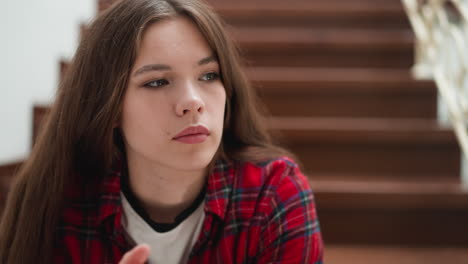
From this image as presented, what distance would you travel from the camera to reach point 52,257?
88cm

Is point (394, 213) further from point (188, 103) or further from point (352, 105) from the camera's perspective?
point (188, 103)

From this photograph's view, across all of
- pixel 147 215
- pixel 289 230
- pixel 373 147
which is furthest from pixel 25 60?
pixel 373 147

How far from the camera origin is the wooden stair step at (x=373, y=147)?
5.24 ft

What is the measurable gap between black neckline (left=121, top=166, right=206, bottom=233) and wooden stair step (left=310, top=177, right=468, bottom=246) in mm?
611

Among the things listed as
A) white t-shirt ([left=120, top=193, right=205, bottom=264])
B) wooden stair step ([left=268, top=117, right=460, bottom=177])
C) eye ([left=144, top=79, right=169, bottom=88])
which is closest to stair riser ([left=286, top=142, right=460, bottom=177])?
wooden stair step ([left=268, top=117, right=460, bottom=177])

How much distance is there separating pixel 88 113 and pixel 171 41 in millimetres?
221

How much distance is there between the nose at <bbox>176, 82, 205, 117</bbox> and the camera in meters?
0.77

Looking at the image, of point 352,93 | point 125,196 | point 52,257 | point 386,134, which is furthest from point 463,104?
point 52,257

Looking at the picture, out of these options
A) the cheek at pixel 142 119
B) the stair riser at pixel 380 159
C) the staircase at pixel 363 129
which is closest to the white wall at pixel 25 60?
the staircase at pixel 363 129

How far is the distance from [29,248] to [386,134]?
120 centimetres

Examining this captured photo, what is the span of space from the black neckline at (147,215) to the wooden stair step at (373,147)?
76 cm

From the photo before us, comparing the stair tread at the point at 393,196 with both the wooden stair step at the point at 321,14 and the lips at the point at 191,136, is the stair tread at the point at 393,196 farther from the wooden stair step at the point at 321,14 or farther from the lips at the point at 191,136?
the wooden stair step at the point at 321,14

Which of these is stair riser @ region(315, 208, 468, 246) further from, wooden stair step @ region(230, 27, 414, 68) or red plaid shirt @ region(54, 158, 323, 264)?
wooden stair step @ region(230, 27, 414, 68)

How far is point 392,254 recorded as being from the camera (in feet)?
4.45
